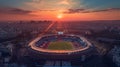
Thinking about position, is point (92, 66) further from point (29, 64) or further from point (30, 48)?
point (30, 48)

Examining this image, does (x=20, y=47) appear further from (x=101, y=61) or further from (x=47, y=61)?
(x=101, y=61)

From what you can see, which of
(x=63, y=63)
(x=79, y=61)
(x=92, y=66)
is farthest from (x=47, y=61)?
(x=92, y=66)

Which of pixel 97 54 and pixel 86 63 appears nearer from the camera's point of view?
pixel 86 63

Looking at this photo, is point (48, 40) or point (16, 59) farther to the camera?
point (48, 40)

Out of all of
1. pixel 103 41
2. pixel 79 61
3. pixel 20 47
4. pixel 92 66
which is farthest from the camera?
pixel 103 41

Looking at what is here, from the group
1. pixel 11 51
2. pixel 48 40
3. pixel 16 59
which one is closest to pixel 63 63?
pixel 16 59

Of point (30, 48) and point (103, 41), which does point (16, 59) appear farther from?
point (103, 41)

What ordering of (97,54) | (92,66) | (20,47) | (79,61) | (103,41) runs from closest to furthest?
(92,66), (79,61), (97,54), (20,47), (103,41)

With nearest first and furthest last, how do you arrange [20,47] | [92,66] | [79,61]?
[92,66] < [79,61] < [20,47]

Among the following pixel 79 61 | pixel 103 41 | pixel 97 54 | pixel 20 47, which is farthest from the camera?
pixel 103 41
